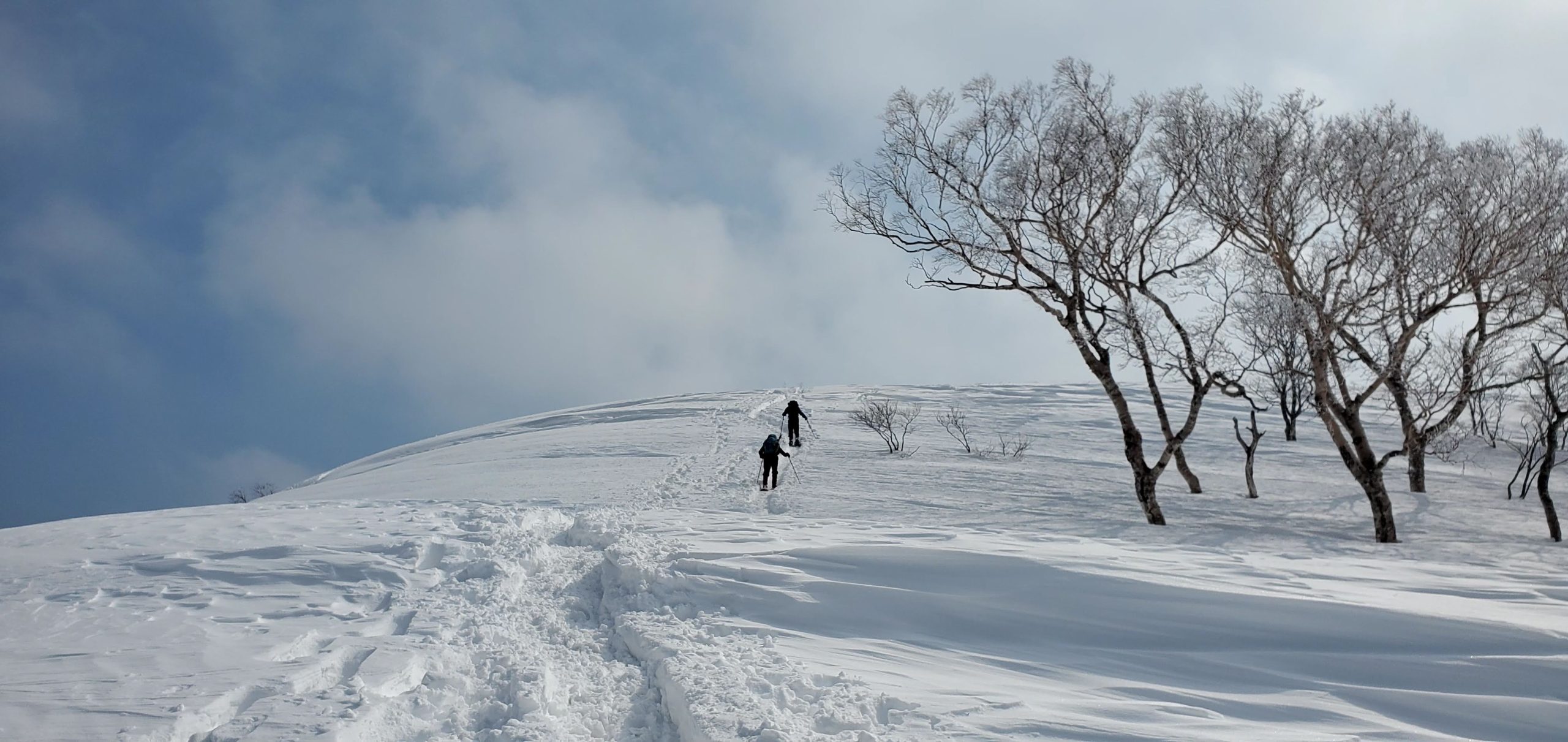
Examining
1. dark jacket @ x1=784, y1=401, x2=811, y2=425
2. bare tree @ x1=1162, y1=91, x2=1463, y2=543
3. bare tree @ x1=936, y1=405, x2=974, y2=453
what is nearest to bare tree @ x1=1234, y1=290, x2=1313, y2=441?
→ bare tree @ x1=1162, y1=91, x2=1463, y2=543

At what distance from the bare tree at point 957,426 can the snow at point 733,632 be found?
915 cm

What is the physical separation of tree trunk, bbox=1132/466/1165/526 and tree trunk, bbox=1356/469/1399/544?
3.21 meters

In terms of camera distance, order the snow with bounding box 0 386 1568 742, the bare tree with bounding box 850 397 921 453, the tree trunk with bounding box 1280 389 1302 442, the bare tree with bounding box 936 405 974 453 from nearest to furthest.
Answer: the snow with bounding box 0 386 1568 742
the bare tree with bounding box 850 397 921 453
the bare tree with bounding box 936 405 974 453
the tree trunk with bounding box 1280 389 1302 442

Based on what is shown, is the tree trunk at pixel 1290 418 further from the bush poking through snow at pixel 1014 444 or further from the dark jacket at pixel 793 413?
the dark jacket at pixel 793 413

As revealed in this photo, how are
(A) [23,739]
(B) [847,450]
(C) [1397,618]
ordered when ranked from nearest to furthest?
1. (A) [23,739]
2. (C) [1397,618]
3. (B) [847,450]

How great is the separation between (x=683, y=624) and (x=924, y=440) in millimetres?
16795

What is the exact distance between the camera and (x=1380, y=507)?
1315 cm

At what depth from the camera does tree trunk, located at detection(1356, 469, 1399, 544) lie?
1309 centimetres

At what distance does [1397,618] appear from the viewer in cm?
618

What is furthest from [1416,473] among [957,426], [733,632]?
[733,632]

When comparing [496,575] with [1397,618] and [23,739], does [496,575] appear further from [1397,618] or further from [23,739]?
[1397,618]

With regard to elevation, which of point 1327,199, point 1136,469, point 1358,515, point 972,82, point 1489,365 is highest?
point 972,82

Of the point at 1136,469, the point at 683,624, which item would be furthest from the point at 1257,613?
the point at 1136,469

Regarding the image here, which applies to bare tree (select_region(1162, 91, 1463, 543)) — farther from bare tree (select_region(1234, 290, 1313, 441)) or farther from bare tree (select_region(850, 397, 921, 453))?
bare tree (select_region(850, 397, 921, 453))
